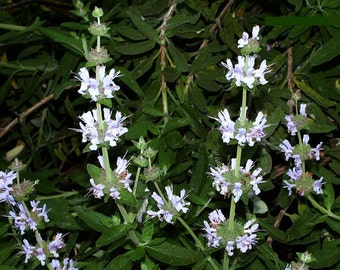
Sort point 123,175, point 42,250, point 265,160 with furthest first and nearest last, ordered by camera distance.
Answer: point 265,160 → point 42,250 → point 123,175

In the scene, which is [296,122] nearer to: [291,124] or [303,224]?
[291,124]

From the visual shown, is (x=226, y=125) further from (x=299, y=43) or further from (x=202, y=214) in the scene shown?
(x=299, y=43)

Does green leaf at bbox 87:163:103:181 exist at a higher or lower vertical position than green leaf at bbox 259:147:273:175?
higher

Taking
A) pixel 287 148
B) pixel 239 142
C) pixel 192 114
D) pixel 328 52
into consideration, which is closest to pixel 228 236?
pixel 239 142

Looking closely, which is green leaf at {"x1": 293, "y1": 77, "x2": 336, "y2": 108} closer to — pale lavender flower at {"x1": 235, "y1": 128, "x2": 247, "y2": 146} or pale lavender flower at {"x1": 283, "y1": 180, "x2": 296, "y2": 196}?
pale lavender flower at {"x1": 283, "y1": 180, "x2": 296, "y2": 196}

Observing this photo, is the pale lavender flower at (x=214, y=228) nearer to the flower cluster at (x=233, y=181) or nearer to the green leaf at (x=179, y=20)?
the flower cluster at (x=233, y=181)

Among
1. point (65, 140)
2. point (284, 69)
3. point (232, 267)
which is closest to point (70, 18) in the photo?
point (65, 140)

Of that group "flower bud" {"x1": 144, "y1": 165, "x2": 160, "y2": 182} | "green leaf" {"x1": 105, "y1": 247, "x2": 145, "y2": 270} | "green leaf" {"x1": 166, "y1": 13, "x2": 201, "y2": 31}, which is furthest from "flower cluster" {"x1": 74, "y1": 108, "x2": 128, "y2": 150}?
"green leaf" {"x1": 166, "y1": 13, "x2": 201, "y2": 31}
